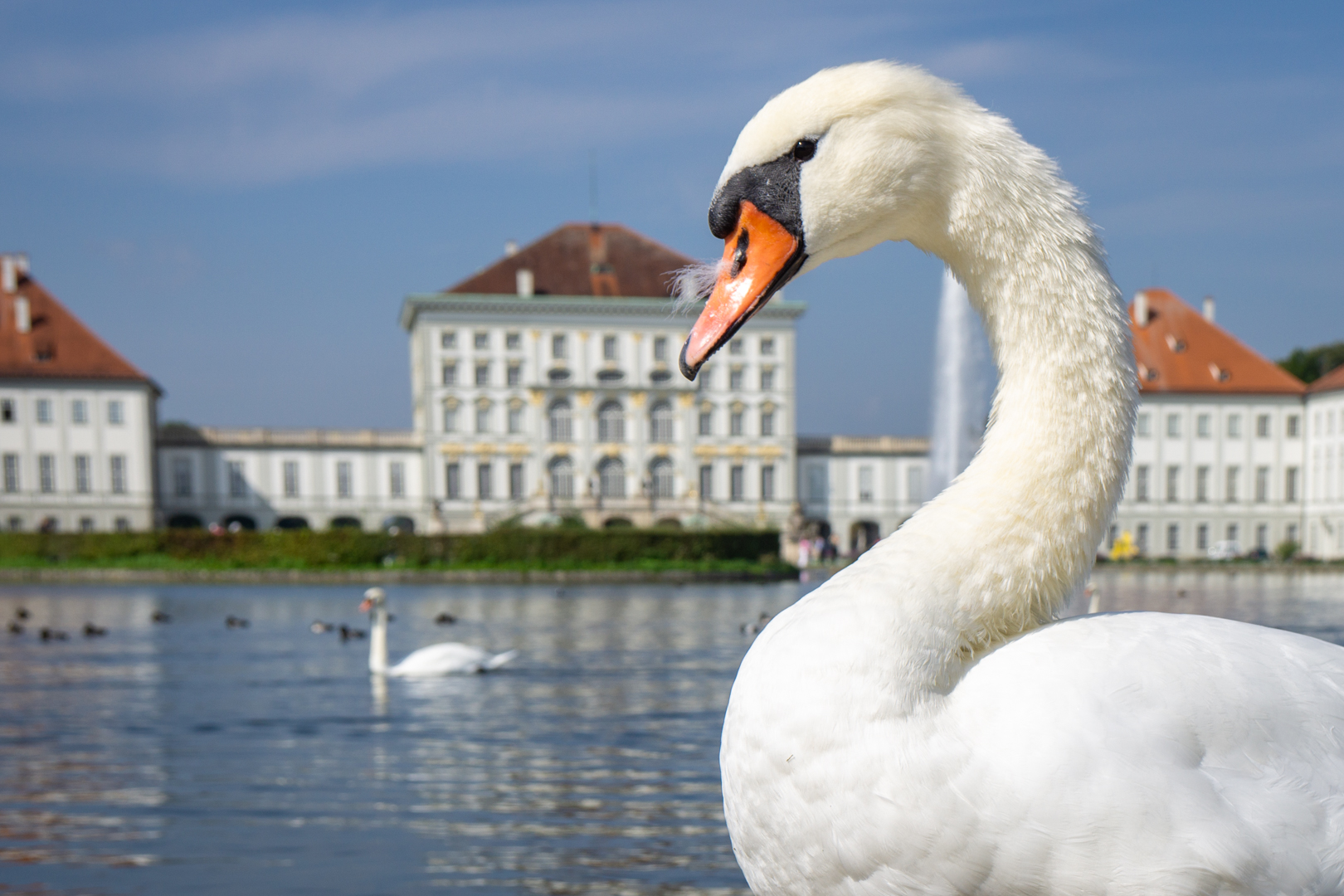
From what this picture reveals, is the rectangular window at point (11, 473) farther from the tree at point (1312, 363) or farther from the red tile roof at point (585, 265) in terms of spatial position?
the tree at point (1312, 363)

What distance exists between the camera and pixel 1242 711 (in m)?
2.12

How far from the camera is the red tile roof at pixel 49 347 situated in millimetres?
69750

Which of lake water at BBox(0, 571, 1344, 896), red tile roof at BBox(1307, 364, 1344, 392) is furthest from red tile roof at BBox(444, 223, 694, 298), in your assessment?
lake water at BBox(0, 571, 1344, 896)

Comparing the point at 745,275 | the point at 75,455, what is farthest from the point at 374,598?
the point at 75,455

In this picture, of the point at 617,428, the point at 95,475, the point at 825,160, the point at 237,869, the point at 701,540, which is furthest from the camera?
the point at 617,428

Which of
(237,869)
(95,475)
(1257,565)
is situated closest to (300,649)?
(237,869)

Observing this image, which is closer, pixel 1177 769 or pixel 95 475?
pixel 1177 769

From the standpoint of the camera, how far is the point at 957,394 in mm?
33000

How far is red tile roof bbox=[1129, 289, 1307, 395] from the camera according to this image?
7781 centimetres

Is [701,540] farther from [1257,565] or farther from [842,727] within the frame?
[842,727]

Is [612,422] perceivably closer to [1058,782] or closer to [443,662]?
[443,662]

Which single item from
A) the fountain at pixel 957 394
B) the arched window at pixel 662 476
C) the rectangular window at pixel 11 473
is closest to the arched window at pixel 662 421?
the arched window at pixel 662 476

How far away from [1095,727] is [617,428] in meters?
76.2

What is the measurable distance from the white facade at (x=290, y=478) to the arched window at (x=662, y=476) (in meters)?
13.5
